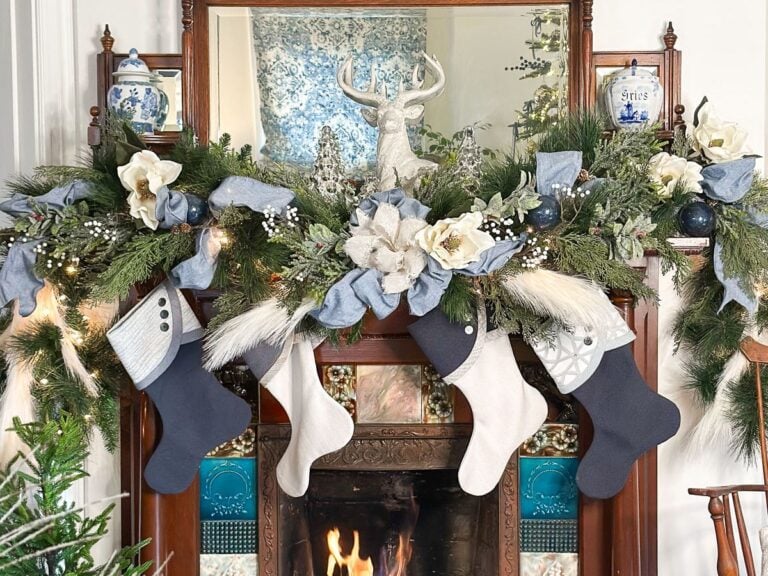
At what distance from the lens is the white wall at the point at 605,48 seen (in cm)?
210

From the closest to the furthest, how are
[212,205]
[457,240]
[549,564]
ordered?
[457,240] → [212,205] → [549,564]

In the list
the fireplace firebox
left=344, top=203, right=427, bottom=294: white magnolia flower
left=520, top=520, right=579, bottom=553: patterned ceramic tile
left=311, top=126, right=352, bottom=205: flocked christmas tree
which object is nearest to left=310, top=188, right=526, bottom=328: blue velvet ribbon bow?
left=344, top=203, right=427, bottom=294: white magnolia flower

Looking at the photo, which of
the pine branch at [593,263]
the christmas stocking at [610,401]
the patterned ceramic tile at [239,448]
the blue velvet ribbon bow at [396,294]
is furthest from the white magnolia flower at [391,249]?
the patterned ceramic tile at [239,448]

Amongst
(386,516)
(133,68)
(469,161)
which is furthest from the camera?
(386,516)

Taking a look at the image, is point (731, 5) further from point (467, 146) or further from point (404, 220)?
point (404, 220)

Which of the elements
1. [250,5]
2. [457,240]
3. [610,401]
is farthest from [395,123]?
[610,401]

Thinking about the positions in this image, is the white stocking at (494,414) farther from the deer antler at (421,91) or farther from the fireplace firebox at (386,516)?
the deer antler at (421,91)

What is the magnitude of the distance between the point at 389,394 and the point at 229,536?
0.51 meters

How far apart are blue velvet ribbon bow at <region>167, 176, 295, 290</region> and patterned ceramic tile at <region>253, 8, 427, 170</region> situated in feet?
1.14

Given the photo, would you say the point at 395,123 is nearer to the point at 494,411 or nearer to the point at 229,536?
the point at 494,411

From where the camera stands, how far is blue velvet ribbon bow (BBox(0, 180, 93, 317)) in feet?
5.91

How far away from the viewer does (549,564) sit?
2090mm

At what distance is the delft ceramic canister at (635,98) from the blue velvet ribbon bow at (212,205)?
0.77 meters

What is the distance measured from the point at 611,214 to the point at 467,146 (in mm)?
345
